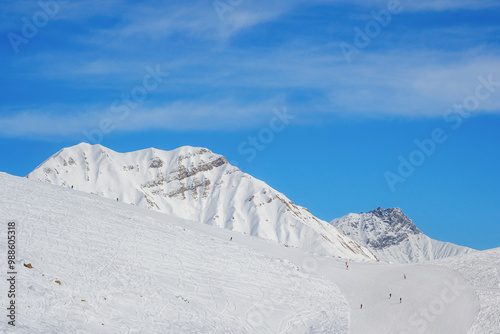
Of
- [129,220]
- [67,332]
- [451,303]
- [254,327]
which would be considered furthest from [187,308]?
[451,303]

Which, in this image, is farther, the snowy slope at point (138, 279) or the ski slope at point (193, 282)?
the ski slope at point (193, 282)

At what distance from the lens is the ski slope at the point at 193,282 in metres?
37.9

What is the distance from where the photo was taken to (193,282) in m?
49.3

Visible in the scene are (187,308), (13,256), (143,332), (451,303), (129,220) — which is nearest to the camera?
(143,332)

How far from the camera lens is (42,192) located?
6650cm

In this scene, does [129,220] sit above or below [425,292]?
above

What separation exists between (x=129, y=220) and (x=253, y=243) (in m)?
18.3

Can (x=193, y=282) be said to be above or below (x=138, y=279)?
above

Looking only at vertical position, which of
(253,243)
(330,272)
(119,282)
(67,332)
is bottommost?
(67,332)

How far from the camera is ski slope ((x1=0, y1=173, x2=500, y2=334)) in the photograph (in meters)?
37.9

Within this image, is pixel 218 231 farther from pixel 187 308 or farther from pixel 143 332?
pixel 143 332

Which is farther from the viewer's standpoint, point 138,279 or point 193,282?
point 193,282

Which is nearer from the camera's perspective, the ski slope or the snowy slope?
the snowy slope

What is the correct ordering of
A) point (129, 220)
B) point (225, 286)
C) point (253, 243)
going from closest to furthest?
point (225, 286) < point (129, 220) < point (253, 243)
